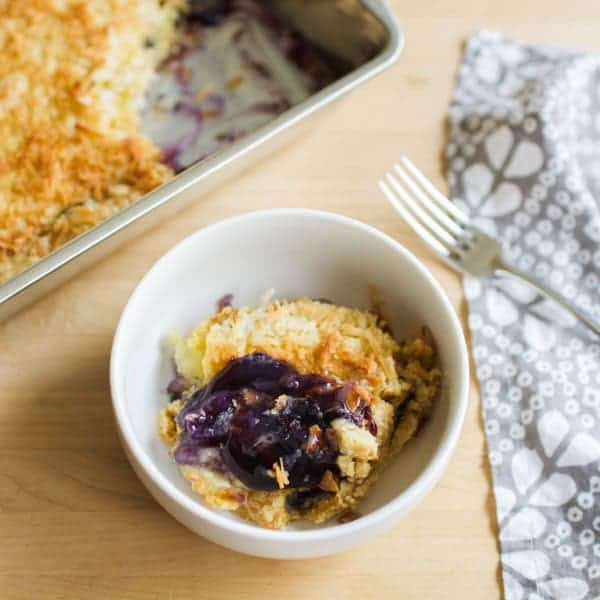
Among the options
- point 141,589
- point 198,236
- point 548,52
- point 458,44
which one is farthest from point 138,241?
point 548,52

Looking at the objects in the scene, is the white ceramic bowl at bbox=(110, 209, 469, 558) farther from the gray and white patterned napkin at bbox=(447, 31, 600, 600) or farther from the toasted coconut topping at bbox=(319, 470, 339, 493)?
the gray and white patterned napkin at bbox=(447, 31, 600, 600)

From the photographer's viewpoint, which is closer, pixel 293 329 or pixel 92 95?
pixel 293 329

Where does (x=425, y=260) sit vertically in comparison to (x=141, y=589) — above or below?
above

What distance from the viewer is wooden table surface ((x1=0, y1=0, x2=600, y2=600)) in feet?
3.27

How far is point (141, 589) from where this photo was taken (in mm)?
988

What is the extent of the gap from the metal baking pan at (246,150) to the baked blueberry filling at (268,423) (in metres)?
0.26

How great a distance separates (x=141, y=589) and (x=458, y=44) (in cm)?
99

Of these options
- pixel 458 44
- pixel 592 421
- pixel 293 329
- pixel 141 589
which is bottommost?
pixel 141 589

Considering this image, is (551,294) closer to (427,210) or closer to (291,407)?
(427,210)

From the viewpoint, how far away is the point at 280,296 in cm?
115

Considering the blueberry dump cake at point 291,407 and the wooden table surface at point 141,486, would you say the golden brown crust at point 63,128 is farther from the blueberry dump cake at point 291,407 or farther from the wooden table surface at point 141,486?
the blueberry dump cake at point 291,407

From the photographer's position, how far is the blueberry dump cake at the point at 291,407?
914 millimetres

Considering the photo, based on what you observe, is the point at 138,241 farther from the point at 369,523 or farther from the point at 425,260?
the point at 369,523

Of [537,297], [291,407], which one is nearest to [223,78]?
[537,297]
